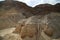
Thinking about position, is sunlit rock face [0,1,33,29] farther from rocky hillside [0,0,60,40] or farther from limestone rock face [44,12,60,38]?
limestone rock face [44,12,60,38]

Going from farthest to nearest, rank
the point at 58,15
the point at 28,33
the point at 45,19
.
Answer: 1. the point at 58,15
2. the point at 45,19
3. the point at 28,33

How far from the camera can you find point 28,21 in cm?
120

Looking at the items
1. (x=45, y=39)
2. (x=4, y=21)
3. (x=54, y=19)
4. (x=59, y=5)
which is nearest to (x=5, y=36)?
(x=4, y=21)

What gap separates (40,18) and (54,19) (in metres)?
0.14

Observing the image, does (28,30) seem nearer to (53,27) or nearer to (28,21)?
(28,21)

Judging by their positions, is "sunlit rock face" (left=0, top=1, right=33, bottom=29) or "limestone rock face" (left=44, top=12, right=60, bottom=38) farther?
"sunlit rock face" (left=0, top=1, right=33, bottom=29)

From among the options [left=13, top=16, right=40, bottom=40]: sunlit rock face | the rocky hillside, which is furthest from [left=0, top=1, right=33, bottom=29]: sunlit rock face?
[left=13, top=16, right=40, bottom=40]: sunlit rock face

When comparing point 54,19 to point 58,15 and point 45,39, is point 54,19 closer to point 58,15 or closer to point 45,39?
point 58,15

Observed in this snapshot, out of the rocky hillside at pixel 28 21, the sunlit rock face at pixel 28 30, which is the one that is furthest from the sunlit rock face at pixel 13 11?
the sunlit rock face at pixel 28 30

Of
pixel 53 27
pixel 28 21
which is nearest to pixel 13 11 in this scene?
pixel 28 21

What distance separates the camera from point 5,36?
116 cm

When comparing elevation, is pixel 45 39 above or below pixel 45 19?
below

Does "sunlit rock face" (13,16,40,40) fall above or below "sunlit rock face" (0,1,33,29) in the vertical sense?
below

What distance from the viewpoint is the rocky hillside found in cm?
115
